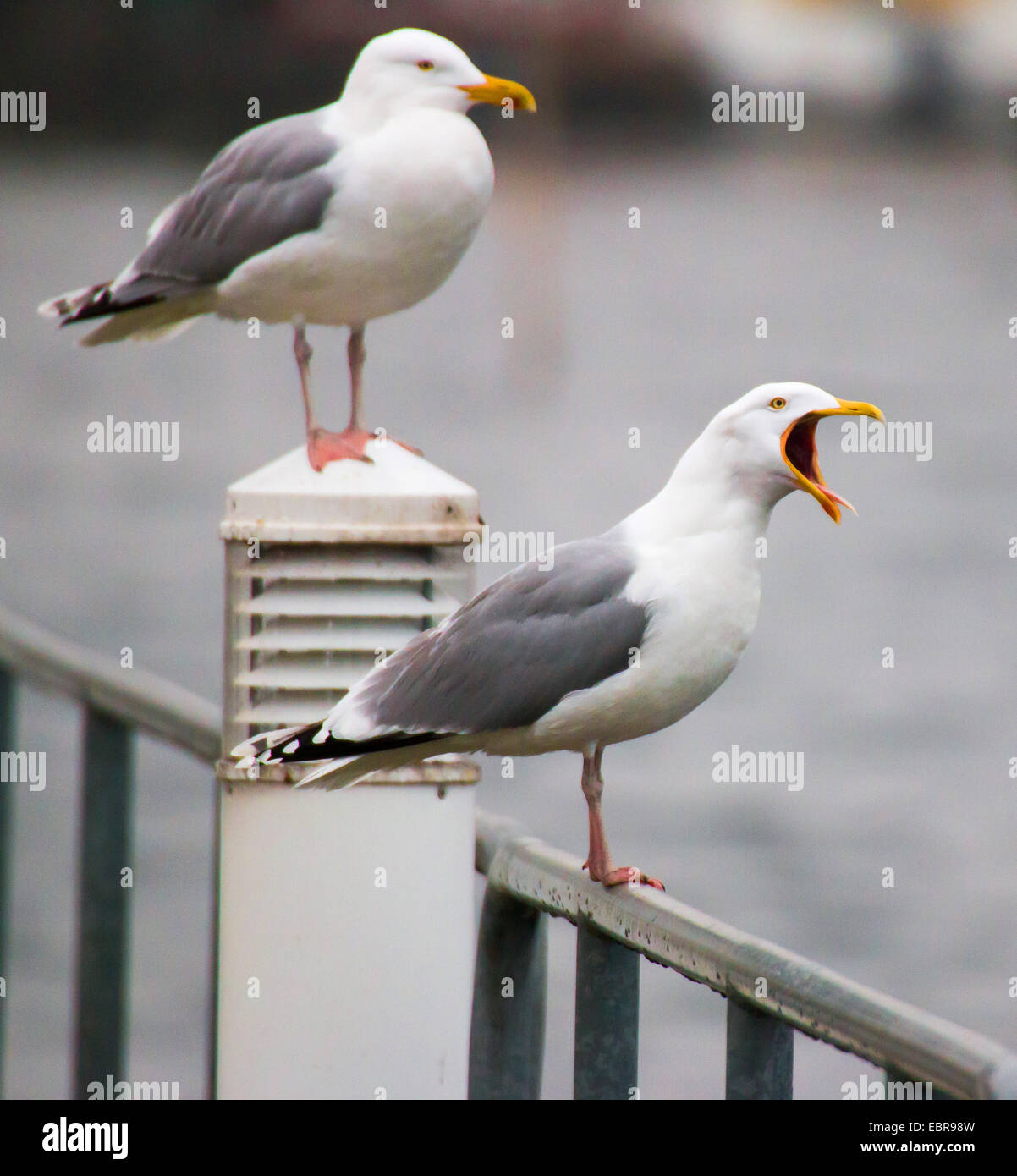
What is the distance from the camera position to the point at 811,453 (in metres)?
2.16

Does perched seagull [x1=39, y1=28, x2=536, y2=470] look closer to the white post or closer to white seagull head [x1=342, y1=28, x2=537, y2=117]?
white seagull head [x1=342, y1=28, x2=537, y2=117]

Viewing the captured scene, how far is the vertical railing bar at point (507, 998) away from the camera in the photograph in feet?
9.15

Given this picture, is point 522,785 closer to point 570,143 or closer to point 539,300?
point 539,300

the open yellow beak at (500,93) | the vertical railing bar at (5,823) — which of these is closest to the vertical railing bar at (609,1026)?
the open yellow beak at (500,93)

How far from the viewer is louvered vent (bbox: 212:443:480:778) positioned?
2.77 m

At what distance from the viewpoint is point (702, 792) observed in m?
13.1

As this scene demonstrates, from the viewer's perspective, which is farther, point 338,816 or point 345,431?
point 345,431

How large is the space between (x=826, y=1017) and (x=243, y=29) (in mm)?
33819

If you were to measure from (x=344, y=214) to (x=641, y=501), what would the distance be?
15352 millimetres

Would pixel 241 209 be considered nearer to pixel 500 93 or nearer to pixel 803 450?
pixel 500 93

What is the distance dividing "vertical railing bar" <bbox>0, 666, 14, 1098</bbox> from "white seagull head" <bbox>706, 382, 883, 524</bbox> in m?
2.29

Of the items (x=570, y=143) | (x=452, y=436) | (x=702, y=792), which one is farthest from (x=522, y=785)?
(x=570, y=143)

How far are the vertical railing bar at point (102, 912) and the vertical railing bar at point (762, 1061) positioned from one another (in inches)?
68.9

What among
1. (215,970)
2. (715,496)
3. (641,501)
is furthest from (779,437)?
(641,501)
